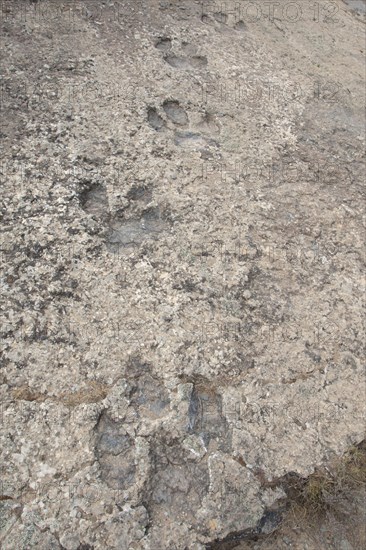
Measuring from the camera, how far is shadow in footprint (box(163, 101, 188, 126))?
2814 millimetres

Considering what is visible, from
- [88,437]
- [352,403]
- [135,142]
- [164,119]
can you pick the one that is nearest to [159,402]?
[88,437]

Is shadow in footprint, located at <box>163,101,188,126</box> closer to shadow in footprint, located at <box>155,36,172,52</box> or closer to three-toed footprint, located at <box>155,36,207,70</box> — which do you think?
three-toed footprint, located at <box>155,36,207,70</box>

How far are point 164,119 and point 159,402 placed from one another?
1.53 m

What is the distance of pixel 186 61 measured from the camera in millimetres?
3158

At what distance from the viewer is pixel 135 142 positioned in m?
2.59

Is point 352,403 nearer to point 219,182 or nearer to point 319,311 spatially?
point 319,311

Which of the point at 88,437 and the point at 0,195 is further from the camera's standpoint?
the point at 0,195

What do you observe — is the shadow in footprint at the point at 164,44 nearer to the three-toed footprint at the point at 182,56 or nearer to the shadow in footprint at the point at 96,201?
the three-toed footprint at the point at 182,56

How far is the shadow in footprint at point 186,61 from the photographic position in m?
3.11

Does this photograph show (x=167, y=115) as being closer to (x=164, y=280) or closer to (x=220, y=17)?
(x=164, y=280)

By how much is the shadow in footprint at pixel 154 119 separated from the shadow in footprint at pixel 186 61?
0.47 meters

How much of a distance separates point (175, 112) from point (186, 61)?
50 centimetres

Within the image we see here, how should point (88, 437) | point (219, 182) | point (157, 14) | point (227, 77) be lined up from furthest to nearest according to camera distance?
point (157, 14) < point (227, 77) < point (219, 182) < point (88, 437)

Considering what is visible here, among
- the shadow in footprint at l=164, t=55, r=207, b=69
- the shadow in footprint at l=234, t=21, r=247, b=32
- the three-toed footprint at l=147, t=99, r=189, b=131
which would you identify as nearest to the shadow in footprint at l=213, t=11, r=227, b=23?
the shadow in footprint at l=234, t=21, r=247, b=32
